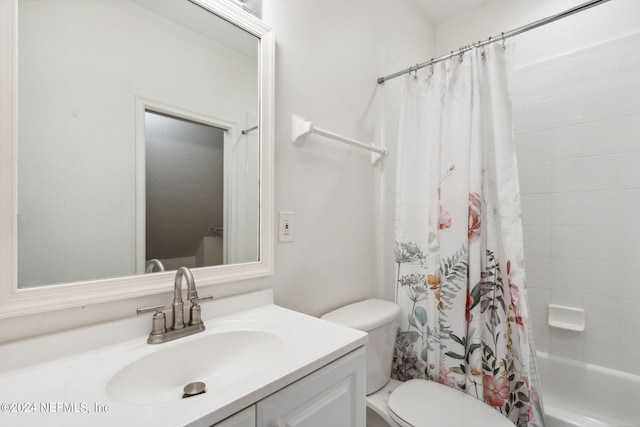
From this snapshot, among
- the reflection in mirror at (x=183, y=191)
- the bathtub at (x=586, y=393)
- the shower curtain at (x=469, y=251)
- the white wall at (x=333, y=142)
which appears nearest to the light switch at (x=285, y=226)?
the white wall at (x=333, y=142)

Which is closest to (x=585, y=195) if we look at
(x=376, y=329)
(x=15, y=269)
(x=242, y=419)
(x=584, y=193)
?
(x=584, y=193)

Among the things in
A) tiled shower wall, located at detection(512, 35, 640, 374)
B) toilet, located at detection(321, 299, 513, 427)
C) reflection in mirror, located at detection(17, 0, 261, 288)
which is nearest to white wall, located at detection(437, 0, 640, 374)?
tiled shower wall, located at detection(512, 35, 640, 374)

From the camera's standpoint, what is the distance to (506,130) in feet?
4.13

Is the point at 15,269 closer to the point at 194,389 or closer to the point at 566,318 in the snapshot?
the point at 194,389

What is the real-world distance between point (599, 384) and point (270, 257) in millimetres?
1840

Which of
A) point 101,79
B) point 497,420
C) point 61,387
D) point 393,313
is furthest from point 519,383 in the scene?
point 101,79

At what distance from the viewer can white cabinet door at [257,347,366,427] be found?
0.65 meters

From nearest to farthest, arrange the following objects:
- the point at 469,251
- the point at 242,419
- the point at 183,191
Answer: the point at 242,419 → the point at 183,191 → the point at 469,251

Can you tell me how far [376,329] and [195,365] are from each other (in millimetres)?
762

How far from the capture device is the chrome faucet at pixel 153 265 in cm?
91

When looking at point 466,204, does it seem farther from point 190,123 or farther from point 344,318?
point 190,123

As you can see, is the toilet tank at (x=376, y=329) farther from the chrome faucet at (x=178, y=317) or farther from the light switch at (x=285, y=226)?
the chrome faucet at (x=178, y=317)

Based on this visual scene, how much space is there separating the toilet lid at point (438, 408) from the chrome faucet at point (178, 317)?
2.64 ft

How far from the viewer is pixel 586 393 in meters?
1.61
